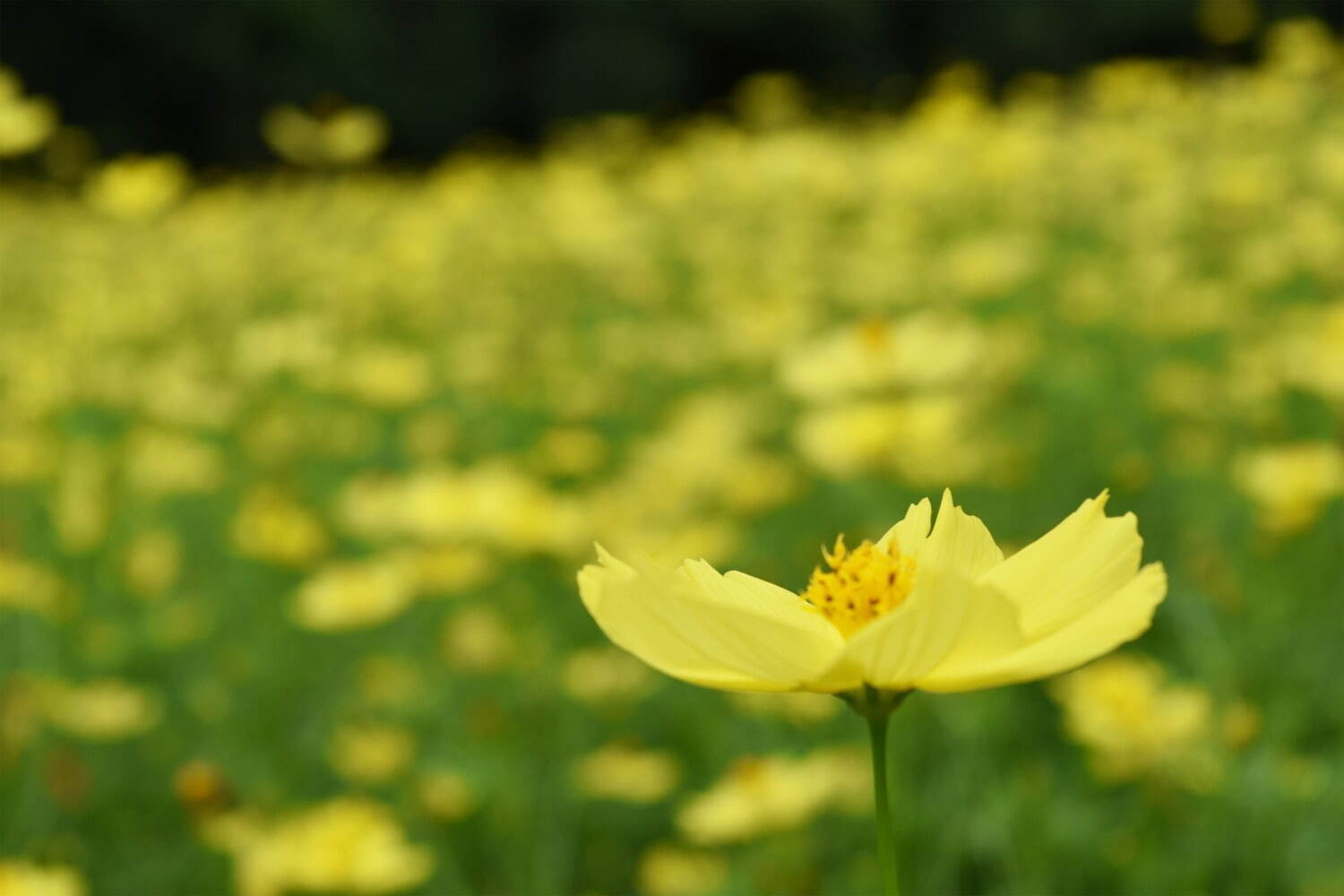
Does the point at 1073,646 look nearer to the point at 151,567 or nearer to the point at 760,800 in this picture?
the point at 760,800

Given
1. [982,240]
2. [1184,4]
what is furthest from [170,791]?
[1184,4]

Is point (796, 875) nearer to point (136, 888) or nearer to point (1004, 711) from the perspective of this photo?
point (1004, 711)

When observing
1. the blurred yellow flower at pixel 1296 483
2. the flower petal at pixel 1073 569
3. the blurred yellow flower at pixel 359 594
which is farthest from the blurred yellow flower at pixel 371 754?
the flower petal at pixel 1073 569

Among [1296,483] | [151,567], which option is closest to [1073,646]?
[1296,483]

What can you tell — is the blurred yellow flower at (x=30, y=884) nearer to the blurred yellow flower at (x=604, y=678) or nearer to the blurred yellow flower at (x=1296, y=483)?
the blurred yellow flower at (x=604, y=678)

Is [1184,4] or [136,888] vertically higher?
[1184,4]
